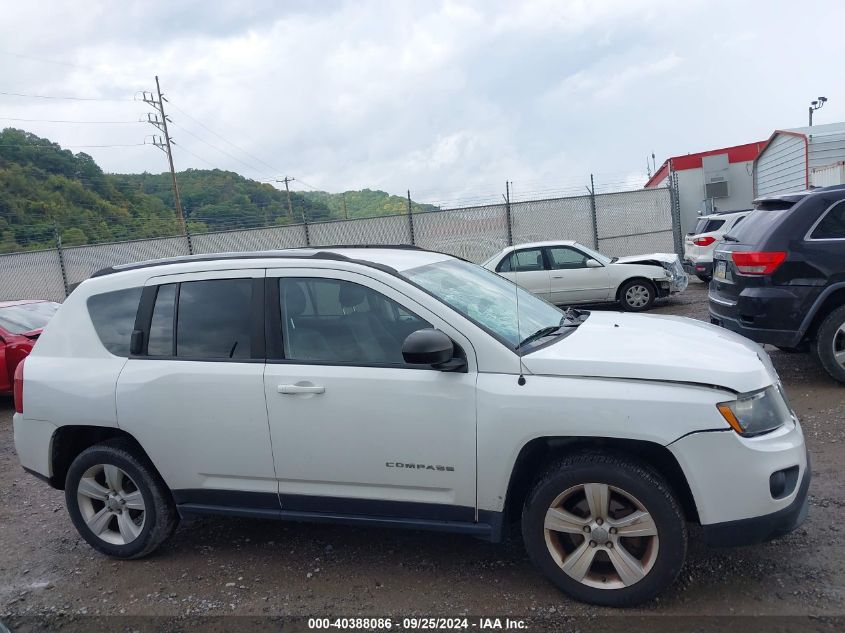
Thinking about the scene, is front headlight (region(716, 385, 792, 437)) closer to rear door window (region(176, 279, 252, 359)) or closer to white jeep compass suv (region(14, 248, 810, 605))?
white jeep compass suv (region(14, 248, 810, 605))

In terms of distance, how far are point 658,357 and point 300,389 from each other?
1.76 meters

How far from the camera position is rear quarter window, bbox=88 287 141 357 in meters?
4.01

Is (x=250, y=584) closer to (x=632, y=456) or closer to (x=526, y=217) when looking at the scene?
(x=632, y=456)

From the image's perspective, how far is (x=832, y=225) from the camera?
20.3ft

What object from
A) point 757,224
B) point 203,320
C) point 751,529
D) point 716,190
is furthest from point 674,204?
point 203,320

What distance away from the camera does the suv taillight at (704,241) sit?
14094mm

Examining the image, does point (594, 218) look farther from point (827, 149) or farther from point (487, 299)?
point (487, 299)

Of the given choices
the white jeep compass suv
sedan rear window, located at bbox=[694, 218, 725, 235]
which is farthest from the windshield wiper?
sedan rear window, located at bbox=[694, 218, 725, 235]

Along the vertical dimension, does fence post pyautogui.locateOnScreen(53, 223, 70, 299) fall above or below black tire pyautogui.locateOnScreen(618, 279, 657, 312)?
above

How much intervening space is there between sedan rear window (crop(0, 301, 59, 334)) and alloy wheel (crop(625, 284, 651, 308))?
947 centimetres

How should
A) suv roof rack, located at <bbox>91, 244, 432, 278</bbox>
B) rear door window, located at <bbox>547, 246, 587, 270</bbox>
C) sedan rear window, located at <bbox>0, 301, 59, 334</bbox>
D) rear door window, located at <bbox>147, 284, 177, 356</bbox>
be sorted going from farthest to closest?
rear door window, located at <bbox>547, 246, 587, 270</bbox> < sedan rear window, located at <bbox>0, 301, 59, 334</bbox> < rear door window, located at <bbox>147, 284, 177, 356</bbox> < suv roof rack, located at <bbox>91, 244, 432, 278</bbox>

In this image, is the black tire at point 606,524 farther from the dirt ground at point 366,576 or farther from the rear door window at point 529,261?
the rear door window at point 529,261

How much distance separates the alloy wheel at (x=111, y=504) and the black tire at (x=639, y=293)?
1033cm

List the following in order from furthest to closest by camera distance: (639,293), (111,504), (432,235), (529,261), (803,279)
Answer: (432,235), (529,261), (639,293), (803,279), (111,504)
